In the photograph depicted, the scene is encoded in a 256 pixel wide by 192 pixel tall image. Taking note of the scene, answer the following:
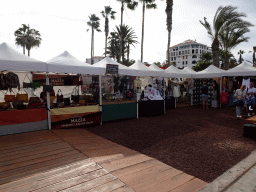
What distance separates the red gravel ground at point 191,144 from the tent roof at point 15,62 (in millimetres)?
2624

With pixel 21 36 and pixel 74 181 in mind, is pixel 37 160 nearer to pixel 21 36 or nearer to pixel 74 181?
pixel 74 181

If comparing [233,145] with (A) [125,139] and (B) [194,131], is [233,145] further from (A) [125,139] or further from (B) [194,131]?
(A) [125,139]

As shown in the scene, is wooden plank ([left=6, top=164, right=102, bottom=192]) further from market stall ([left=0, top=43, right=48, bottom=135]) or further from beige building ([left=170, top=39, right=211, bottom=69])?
beige building ([left=170, top=39, right=211, bottom=69])

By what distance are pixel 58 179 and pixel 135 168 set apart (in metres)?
1.27

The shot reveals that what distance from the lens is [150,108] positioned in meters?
8.43

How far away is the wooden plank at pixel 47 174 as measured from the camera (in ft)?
8.17

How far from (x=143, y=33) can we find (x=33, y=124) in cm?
1815

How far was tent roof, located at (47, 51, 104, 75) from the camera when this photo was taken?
18.1 ft

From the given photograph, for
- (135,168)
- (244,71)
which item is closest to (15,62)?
(135,168)

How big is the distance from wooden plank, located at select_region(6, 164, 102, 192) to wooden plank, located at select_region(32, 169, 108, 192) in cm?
6

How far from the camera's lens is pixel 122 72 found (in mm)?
7098

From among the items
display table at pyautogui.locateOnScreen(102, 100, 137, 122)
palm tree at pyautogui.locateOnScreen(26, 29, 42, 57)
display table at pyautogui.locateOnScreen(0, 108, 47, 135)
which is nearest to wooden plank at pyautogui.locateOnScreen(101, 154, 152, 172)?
display table at pyautogui.locateOnScreen(0, 108, 47, 135)

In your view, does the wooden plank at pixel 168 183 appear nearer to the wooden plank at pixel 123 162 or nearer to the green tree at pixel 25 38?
the wooden plank at pixel 123 162

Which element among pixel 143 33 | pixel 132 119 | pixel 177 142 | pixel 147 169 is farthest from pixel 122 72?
pixel 143 33
